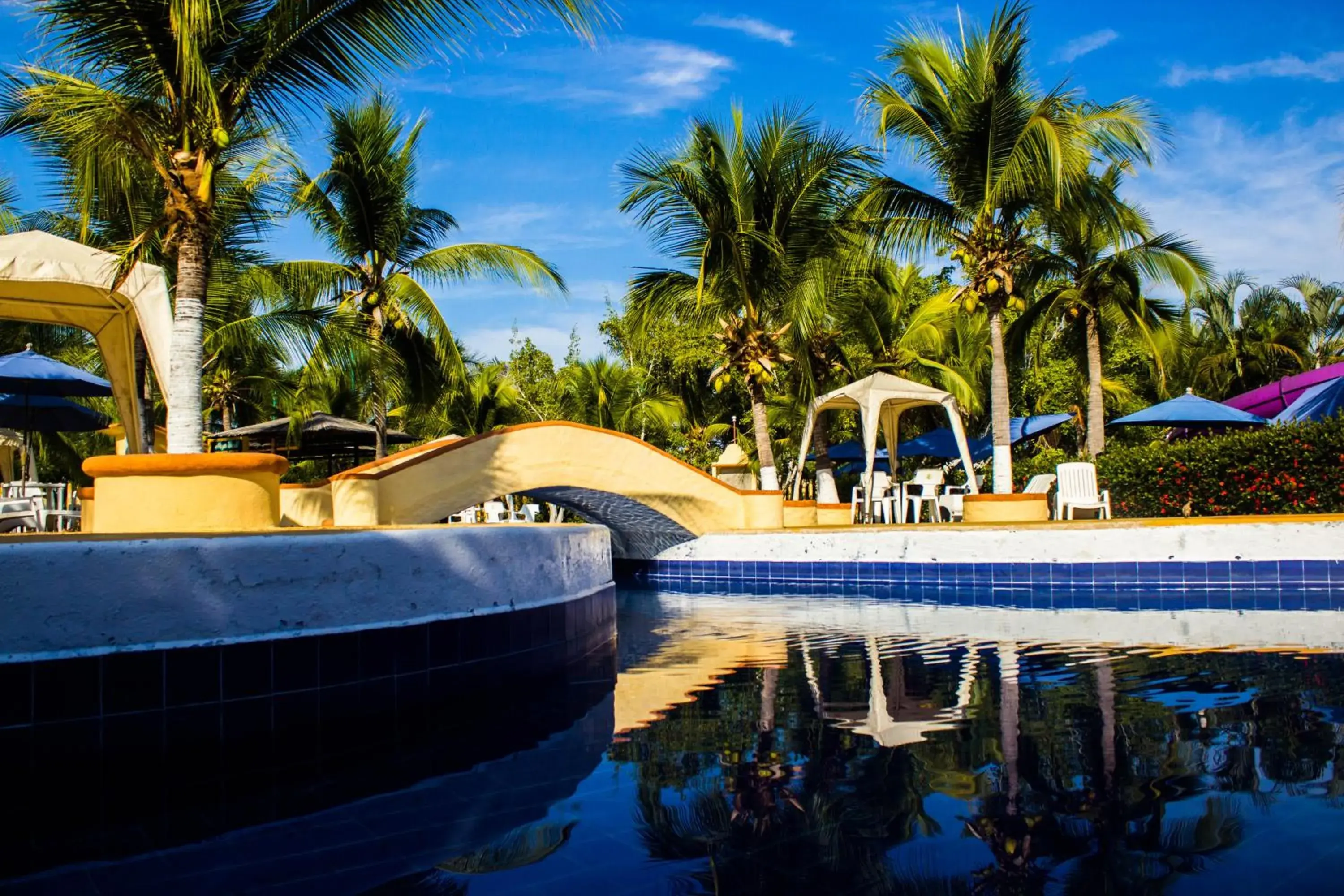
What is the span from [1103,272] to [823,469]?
21.3 ft

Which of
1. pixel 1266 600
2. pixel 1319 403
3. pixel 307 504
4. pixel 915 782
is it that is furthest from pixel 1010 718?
pixel 1319 403

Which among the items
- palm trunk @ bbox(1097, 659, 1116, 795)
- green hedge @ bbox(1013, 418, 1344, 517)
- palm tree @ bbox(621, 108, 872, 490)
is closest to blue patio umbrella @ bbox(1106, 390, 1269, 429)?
green hedge @ bbox(1013, 418, 1344, 517)

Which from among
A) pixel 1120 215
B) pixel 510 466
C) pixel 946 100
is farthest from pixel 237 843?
pixel 1120 215

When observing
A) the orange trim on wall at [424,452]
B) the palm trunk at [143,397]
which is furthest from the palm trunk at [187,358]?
the orange trim on wall at [424,452]

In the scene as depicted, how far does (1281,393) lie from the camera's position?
2231 centimetres

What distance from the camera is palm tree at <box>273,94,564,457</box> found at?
15320mm

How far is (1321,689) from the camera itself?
17.8ft

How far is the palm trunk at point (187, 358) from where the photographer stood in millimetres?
6500

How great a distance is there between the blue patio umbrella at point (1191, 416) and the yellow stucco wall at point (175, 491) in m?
16.4

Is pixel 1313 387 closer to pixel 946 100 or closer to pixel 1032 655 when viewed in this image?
pixel 946 100

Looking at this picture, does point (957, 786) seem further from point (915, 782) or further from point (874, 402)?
point (874, 402)

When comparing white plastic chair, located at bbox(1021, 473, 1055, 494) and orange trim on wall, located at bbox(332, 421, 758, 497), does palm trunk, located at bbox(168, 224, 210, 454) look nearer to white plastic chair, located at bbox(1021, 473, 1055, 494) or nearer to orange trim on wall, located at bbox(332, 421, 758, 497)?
orange trim on wall, located at bbox(332, 421, 758, 497)

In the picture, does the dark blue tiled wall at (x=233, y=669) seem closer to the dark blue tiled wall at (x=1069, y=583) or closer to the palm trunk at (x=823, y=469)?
the dark blue tiled wall at (x=1069, y=583)

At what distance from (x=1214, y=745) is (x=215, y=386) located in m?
23.4
